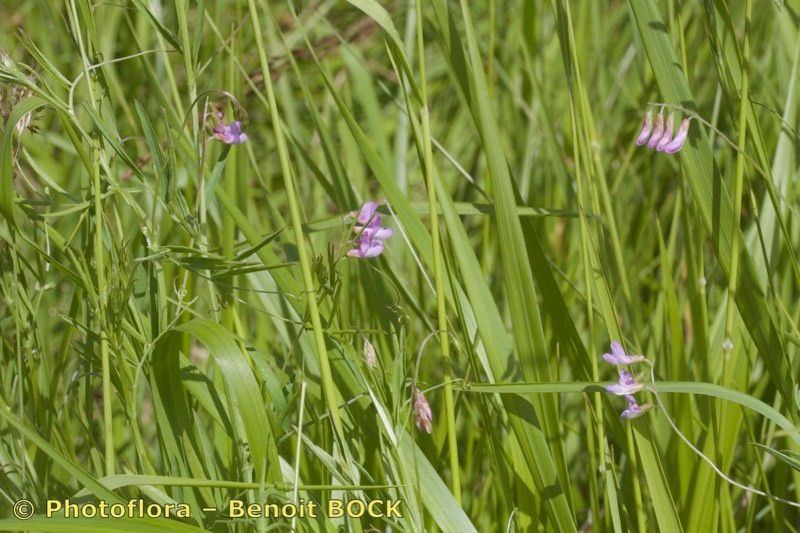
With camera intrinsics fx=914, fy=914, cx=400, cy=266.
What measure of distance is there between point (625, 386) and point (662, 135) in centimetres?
22

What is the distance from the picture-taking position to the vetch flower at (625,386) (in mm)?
704

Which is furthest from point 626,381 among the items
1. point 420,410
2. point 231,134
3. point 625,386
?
point 231,134

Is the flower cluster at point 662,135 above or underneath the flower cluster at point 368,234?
above

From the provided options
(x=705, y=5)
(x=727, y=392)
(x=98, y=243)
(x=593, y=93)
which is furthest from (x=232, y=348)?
(x=593, y=93)

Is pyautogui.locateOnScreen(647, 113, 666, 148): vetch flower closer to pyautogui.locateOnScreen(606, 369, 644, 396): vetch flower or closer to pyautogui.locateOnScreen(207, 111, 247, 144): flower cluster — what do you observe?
pyautogui.locateOnScreen(606, 369, 644, 396): vetch flower

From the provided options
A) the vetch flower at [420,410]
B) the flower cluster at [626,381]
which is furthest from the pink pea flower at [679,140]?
the vetch flower at [420,410]

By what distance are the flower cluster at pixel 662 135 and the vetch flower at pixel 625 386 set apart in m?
0.19

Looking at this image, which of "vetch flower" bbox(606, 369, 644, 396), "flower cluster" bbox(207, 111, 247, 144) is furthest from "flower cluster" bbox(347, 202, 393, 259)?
"vetch flower" bbox(606, 369, 644, 396)

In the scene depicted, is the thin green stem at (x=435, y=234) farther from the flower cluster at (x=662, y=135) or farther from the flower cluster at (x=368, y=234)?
the flower cluster at (x=662, y=135)

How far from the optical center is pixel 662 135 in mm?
780

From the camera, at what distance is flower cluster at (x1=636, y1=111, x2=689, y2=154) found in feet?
2.51

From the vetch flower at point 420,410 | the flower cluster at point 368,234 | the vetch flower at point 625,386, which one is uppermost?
the flower cluster at point 368,234

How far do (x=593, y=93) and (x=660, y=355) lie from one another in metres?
0.80

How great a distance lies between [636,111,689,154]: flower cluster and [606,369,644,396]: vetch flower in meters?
0.19
